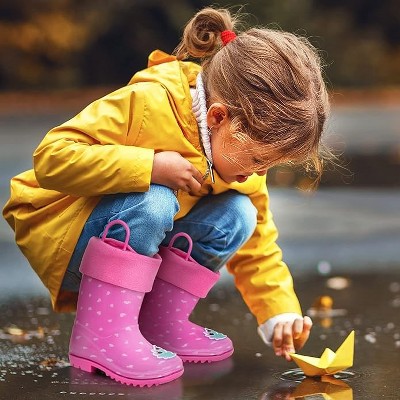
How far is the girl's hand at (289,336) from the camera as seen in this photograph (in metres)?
2.71

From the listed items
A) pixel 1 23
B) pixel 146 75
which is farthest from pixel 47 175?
pixel 1 23

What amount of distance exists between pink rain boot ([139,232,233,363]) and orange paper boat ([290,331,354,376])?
30 centimetres

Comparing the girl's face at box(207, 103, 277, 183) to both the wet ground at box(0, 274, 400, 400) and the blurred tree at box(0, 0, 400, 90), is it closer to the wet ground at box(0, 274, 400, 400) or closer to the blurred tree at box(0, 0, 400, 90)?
the wet ground at box(0, 274, 400, 400)

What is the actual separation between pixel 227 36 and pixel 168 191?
0.46 m

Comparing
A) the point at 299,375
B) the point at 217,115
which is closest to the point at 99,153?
the point at 217,115

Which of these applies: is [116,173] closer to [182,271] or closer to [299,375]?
[182,271]

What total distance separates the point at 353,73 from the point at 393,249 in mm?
11977

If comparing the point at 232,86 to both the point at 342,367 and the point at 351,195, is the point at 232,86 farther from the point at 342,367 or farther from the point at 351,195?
the point at 351,195

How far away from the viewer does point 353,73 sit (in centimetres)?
1617

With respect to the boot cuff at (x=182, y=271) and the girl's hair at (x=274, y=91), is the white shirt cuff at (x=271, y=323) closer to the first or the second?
the boot cuff at (x=182, y=271)

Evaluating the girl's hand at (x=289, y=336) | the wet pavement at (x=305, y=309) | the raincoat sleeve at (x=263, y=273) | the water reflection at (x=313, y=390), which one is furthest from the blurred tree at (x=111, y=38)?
the water reflection at (x=313, y=390)

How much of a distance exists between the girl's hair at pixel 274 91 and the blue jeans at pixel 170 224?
0.25 m

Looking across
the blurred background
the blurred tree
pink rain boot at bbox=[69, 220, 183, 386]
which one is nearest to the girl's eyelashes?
pink rain boot at bbox=[69, 220, 183, 386]

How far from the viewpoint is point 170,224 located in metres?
2.57
